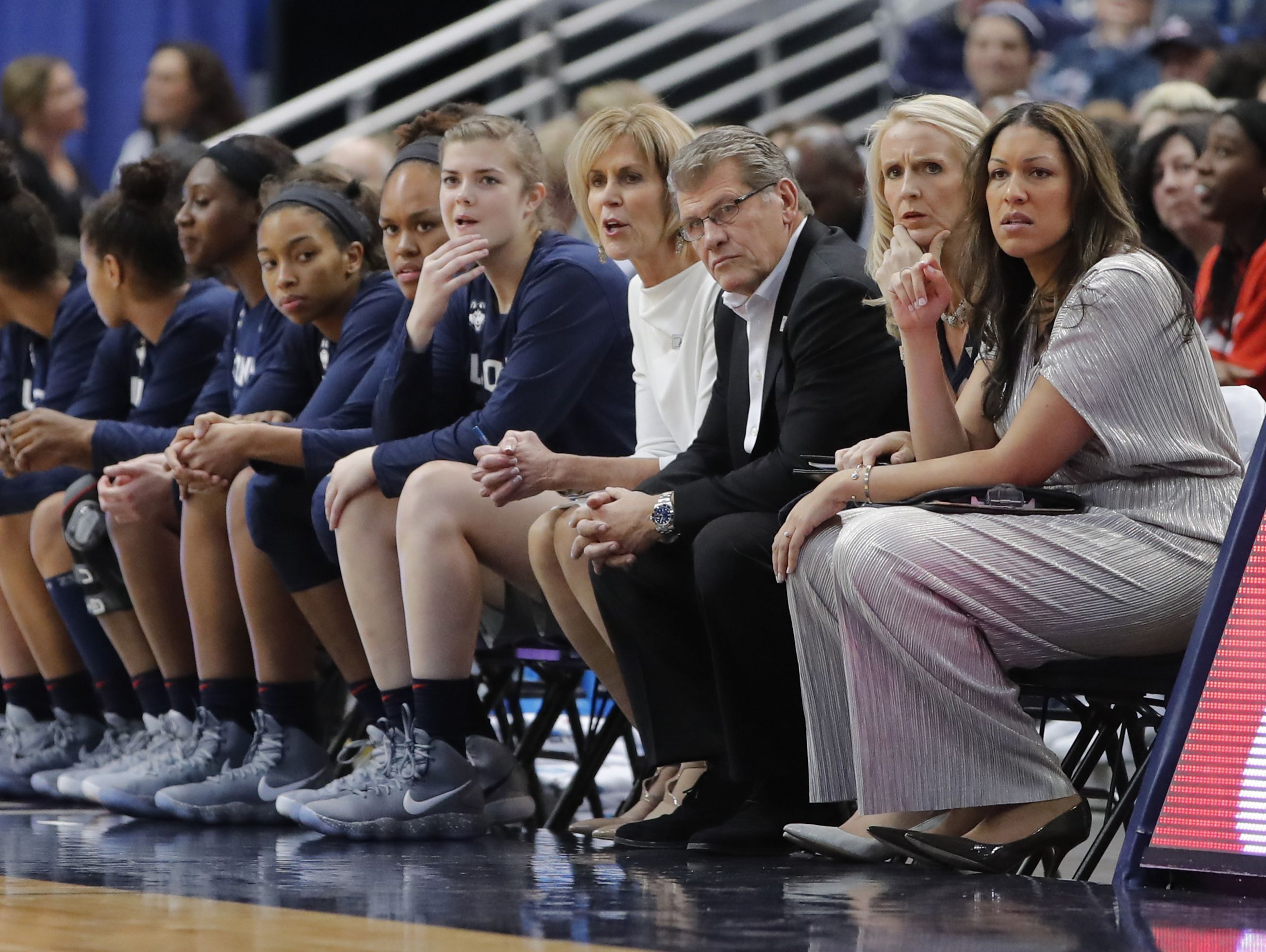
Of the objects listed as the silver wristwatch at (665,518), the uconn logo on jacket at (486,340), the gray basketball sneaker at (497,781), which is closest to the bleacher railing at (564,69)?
the uconn logo on jacket at (486,340)

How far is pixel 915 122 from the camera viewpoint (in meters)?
3.34

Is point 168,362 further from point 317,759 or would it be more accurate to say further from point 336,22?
point 336,22

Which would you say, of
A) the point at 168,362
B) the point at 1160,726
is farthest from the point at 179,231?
the point at 1160,726

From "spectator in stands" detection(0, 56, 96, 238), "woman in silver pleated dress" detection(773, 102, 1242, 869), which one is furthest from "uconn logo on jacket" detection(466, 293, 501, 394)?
"spectator in stands" detection(0, 56, 96, 238)

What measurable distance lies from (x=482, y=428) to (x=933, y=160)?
1.01m

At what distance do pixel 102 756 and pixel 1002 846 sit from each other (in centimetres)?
247

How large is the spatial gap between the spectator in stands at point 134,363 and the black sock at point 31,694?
137 mm

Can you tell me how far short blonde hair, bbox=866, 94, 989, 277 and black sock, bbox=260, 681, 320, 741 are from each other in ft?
5.12

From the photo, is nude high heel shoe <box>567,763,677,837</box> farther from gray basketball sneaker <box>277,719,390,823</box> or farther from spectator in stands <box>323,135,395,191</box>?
spectator in stands <box>323,135,395,191</box>

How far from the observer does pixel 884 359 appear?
3.26 meters

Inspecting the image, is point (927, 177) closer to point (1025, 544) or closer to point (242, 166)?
point (1025, 544)

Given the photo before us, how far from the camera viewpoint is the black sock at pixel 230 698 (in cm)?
413

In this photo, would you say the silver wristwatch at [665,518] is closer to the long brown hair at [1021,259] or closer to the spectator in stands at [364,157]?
the long brown hair at [1021,259]

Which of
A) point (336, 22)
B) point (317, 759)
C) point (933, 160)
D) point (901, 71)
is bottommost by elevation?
point (317, 759)
